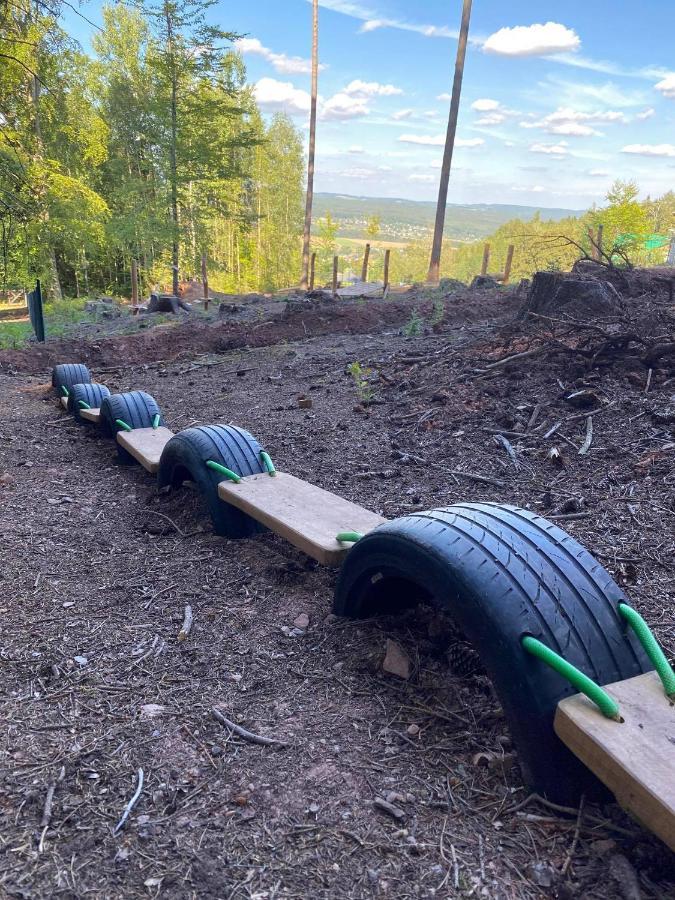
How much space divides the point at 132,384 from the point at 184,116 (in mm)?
18858

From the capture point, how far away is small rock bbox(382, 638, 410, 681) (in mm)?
1846

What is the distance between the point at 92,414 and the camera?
534 centimetres

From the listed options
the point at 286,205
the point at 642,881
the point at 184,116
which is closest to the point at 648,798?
the point at 642,881

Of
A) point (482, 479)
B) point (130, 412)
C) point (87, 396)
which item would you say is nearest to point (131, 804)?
point (482, 479)

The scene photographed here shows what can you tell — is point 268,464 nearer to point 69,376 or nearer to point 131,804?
point 131,804

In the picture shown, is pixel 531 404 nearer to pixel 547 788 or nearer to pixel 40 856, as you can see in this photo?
pixel 547 788

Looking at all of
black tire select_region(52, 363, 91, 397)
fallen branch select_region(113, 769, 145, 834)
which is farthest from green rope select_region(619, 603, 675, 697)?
black tire select_region(52, 363, 91, 397)

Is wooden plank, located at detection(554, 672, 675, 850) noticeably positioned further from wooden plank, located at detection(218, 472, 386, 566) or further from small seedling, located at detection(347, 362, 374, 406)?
small seedling, located at detection(347, 362, 374, 406)

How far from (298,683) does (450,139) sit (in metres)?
22.3

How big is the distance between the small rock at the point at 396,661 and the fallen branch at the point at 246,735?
0.42 metres

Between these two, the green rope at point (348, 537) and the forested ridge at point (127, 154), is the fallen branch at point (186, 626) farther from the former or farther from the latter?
the forested ridge at point (127, 154)

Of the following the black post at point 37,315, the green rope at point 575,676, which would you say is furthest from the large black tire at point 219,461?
the black post at point 37,315

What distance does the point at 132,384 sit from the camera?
26.4 ft

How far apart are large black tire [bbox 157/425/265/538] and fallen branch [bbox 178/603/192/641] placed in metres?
0.70
